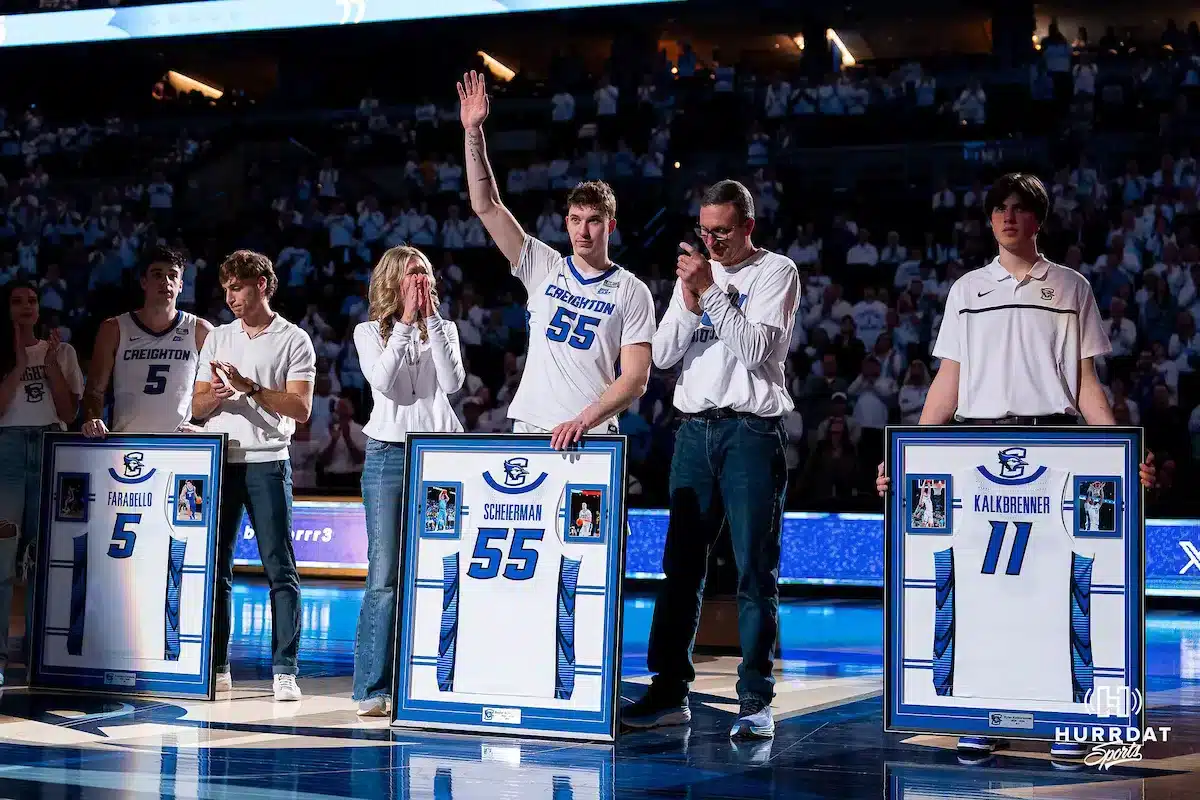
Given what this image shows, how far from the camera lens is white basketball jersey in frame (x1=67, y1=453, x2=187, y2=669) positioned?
578 cm

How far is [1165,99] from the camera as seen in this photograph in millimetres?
15352

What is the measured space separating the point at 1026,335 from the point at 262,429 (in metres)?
3.33

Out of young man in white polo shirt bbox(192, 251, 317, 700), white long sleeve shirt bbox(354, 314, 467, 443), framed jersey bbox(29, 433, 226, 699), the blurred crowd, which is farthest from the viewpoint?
the blurred crowd

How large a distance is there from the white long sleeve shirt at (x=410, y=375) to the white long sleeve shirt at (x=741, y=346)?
877 mm

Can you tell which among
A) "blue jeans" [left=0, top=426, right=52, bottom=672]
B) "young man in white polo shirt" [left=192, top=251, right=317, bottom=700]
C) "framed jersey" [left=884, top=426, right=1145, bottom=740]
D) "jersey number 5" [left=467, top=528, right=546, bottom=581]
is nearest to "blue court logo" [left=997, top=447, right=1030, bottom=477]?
"framed jersey" [left=884, top=426, right=1145, bottom=740]

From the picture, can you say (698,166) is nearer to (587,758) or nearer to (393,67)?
(393,67)

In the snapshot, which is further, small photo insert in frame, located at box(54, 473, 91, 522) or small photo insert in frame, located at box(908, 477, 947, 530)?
small photo insert in frame, located at box(54, 473, 91, 522)

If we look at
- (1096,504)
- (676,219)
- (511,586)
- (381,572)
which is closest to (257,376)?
(381,572)

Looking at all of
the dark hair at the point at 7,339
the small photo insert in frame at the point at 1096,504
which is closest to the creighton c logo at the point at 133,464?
A: the dark hair at the point at 7,339

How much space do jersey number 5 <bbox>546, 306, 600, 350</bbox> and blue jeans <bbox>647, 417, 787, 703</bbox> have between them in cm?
53

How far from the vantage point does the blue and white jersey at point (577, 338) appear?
16.8 feet

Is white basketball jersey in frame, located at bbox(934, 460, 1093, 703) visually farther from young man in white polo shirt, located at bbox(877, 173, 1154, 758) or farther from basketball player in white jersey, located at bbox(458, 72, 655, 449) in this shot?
basketball player in white jersey, located at bbox(458, 72, 655, 449)

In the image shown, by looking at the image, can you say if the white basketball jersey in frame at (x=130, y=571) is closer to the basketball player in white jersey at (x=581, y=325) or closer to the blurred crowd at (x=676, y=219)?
the basketball player in white jersey at (x=581, y=325)

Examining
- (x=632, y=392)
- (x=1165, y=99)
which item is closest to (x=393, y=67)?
(x=1165, y=99)
